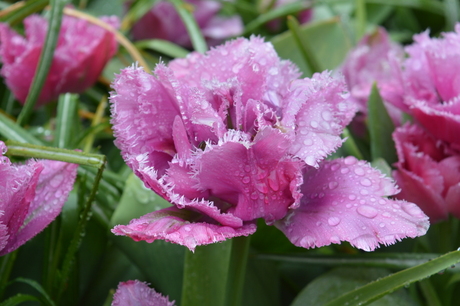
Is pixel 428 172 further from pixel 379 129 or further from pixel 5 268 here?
pixel 5 268

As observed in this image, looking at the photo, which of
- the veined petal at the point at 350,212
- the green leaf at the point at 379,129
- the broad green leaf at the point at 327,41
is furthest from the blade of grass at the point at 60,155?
the broad green leaf at the point at 327,41

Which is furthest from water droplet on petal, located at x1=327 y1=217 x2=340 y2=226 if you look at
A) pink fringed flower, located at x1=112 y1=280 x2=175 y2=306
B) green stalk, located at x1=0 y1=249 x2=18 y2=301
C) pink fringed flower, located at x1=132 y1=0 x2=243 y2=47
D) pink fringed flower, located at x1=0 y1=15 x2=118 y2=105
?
pink fringed flower, located at x1=132 y1=0 x2=243 y2=47

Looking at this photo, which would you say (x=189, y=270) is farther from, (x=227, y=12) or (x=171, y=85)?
(x=227, y=12)

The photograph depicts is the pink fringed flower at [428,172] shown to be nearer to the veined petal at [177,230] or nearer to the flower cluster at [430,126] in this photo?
the flower cluster at [430,126]

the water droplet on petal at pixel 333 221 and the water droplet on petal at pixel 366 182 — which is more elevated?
the water droplet on petal at pixel 366 182

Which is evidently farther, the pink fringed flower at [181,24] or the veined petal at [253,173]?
the pink fringed flower at [181,24]

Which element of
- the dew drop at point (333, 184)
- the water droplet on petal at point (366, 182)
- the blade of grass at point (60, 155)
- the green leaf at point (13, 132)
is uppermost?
the blade of grass at point (60, 155)
